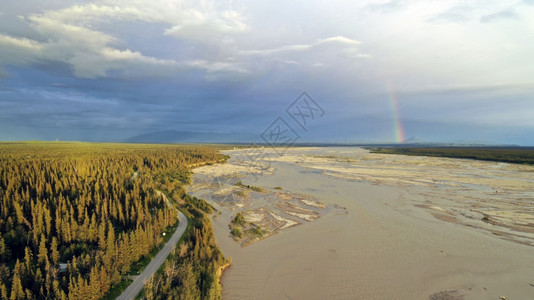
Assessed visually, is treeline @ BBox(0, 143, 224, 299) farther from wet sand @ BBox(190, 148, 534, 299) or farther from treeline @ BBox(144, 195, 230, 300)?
wet sand @ BBox(190, 148, 534, 299)

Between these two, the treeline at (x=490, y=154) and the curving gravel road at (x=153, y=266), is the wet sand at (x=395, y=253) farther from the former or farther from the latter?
the treeline at (x=490, y=154)

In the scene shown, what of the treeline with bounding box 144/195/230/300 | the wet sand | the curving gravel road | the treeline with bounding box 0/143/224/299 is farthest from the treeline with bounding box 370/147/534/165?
the treeline with bounding box 0/143/224/299

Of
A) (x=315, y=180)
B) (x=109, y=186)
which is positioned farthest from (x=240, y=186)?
(x=109, y=186)

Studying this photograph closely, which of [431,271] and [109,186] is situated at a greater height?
[109,186]

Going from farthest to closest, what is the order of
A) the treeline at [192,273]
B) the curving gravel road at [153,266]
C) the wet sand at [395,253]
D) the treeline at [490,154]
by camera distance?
the treeline at [490,154] → the wet sand at [395,253] → the curving gravel road at [153,266] → the treeline at [192,273]

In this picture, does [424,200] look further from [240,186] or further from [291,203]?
[240,186]

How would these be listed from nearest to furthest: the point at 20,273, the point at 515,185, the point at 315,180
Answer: the point at 20,273 → the point at 515,185 → the point at 315,180

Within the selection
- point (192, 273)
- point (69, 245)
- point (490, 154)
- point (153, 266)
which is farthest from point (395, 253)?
point (490, 154)

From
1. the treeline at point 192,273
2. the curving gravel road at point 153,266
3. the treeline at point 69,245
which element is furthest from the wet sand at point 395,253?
the treeline at point 69,245
